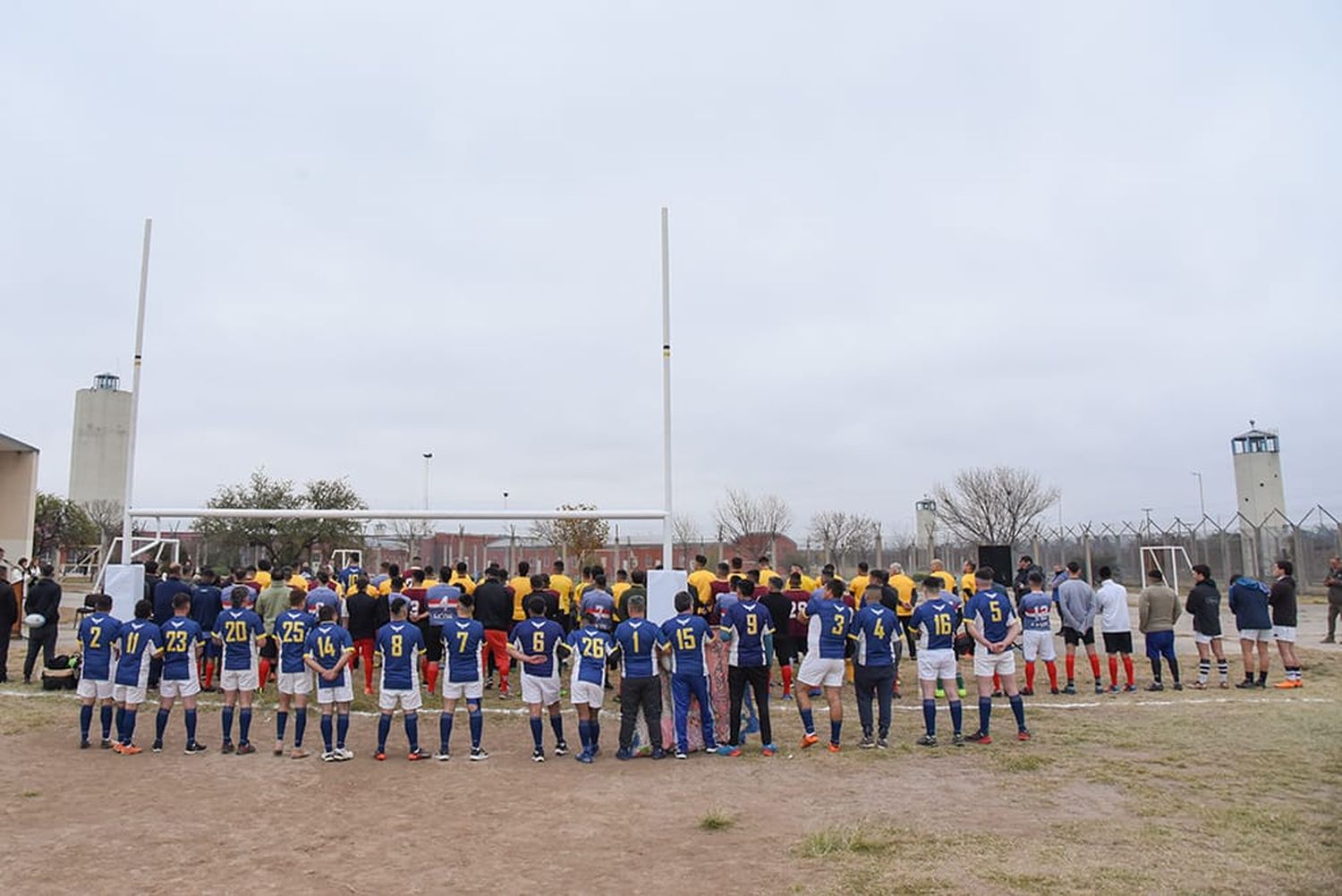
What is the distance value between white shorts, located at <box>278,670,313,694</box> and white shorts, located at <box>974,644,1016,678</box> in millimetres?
8014

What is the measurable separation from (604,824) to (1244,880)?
4719mm

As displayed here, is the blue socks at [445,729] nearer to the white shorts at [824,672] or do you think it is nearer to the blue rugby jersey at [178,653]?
the blue rugby jersey at [178,653]

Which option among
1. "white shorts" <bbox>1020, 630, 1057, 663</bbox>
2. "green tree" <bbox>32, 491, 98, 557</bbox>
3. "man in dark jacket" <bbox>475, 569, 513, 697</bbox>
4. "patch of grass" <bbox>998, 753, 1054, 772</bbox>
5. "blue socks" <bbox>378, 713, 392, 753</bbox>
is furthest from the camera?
"green tree" <bbox>32, 491, 98, 557</bbox>

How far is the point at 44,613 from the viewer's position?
48.2ft

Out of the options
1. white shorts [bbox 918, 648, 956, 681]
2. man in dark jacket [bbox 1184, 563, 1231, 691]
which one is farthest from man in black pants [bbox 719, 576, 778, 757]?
man in dark jacket [bbox 1184, 563, 1231, 691]

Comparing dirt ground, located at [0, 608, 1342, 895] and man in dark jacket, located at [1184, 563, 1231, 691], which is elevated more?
man in dark jacket, located at [1184, 563, 1231, 691]

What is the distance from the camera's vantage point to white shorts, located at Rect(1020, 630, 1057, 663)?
13.6 meters

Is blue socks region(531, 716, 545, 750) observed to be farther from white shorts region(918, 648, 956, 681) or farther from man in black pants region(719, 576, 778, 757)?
white shorts region(918, 648, 956, 681)

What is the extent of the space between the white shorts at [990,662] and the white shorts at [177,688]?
938 cm

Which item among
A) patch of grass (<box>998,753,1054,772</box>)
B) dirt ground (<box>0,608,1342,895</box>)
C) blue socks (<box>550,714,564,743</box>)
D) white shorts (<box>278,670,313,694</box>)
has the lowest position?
dirt ground (<box>0,608,1342,895</box>)

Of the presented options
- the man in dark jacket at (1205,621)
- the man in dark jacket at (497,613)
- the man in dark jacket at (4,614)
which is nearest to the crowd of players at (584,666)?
the man in dark jacket at (497,613)

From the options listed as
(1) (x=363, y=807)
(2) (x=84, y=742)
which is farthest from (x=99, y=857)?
(2) (x=84, y=742)

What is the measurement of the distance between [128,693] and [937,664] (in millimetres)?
9559

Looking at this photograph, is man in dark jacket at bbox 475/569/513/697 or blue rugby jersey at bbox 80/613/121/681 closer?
blue rugby jersey at bbox 80/613/121/681
